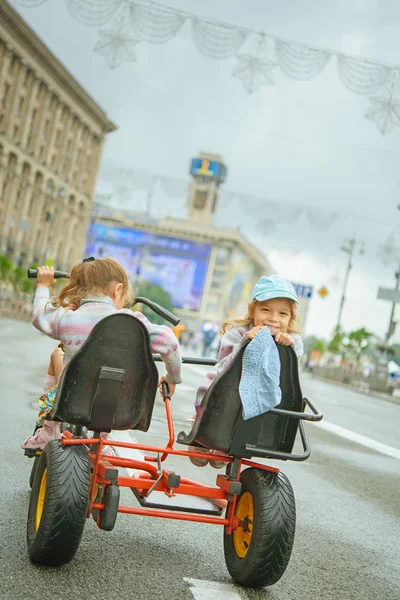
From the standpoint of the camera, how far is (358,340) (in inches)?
2675

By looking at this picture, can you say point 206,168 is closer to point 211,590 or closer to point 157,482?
point 157,482

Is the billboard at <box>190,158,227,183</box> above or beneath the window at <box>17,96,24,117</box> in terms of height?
above

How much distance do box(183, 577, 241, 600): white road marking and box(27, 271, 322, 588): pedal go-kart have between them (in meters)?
0.09

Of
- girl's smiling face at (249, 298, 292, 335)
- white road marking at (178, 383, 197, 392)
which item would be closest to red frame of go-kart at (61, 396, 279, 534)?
girl's smiling face at (249, 298, 292, 335)

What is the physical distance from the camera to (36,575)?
3.26 meters

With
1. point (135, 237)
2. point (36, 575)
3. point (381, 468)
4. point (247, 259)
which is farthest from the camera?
point (247, 259)

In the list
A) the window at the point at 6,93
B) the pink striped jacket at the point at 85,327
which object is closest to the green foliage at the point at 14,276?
the window at the point at 6,93

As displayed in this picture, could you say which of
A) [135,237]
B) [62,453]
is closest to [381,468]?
[62,453]

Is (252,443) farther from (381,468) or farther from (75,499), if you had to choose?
(381,468)

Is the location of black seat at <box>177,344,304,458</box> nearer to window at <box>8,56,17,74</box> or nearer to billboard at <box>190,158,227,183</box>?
window at <box>8,56,17,74</box>

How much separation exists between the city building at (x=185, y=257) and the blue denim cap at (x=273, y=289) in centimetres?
13571

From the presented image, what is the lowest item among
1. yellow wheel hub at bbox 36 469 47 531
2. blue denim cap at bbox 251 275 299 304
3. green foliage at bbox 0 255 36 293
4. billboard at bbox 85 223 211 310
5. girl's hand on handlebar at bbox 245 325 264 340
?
yellow wheel hub at bbox 36 469 47 531

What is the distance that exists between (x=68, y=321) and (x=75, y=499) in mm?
793

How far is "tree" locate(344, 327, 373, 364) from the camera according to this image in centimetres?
6731
